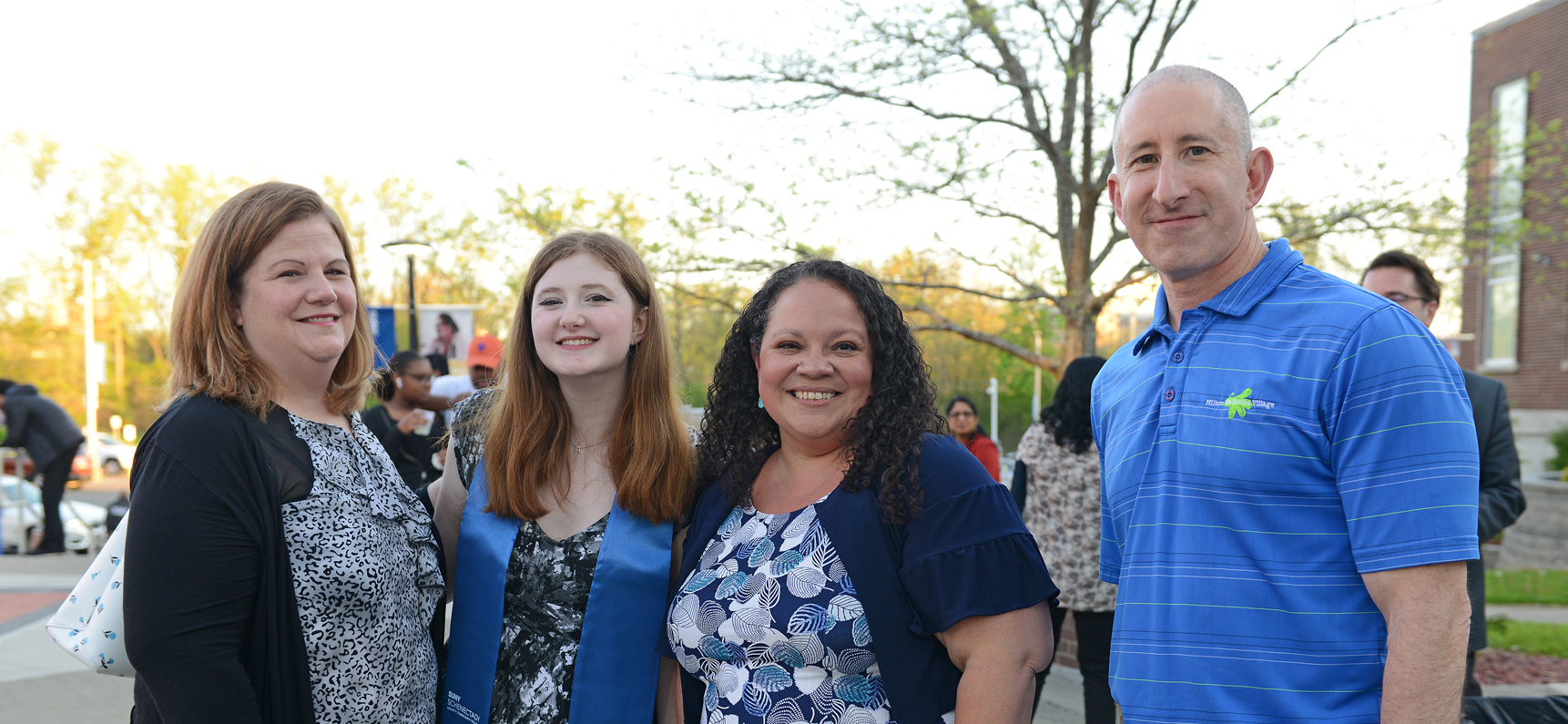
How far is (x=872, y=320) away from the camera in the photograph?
2346mm

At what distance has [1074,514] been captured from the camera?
478cm

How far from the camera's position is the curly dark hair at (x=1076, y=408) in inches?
188

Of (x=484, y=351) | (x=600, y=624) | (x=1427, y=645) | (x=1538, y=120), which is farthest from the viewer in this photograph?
(x=1538, y=120)

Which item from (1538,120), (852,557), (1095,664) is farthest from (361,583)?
(1538,120)

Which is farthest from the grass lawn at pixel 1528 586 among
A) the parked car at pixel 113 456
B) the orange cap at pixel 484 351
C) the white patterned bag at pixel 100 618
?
the parked car at pixel 113 456

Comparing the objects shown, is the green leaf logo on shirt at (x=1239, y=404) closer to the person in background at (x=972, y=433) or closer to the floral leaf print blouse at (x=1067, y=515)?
the floral leaf print blouse at (x=1067, y=515)

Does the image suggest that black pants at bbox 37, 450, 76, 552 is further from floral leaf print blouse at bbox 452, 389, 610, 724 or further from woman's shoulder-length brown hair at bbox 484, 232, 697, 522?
floral leaf print blouse at bbox 452, 389, 610, 724

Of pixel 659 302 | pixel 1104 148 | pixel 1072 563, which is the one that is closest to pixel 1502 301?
pixel 1104 148

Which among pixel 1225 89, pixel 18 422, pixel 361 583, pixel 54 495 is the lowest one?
pixel 54 495

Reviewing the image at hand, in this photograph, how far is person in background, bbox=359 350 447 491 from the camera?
20.8ft

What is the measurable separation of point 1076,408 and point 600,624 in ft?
9.94

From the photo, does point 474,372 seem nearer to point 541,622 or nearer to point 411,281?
point 541,622

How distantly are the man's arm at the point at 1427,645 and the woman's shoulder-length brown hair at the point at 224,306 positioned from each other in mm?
2327

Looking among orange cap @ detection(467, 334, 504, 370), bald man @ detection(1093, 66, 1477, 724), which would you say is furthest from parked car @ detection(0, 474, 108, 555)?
bald man @ detection(1093, 66, 1477, 724)
